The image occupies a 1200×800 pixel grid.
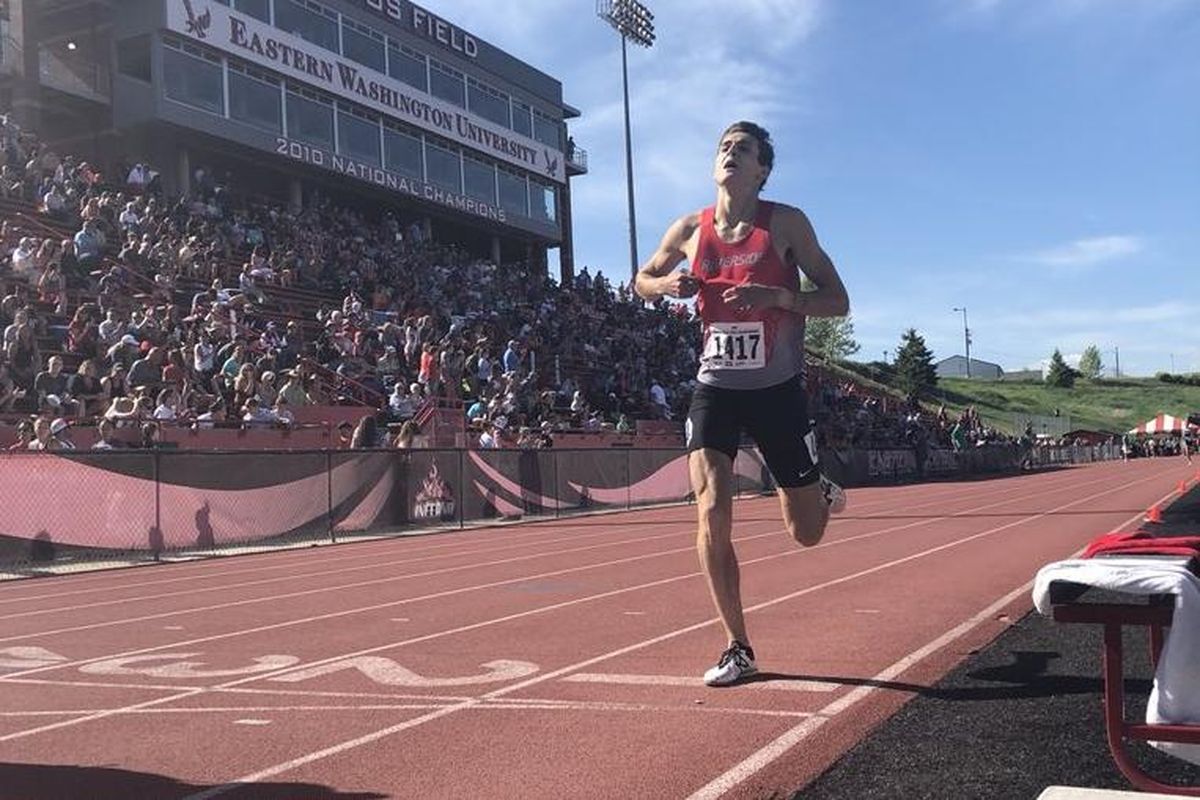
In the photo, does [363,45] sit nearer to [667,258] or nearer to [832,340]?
[667,258]

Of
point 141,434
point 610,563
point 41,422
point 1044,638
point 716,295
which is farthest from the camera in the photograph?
point 141,434

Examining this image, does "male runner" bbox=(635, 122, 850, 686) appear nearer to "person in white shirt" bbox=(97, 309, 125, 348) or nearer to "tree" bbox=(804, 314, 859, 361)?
"person in white shirt" bbox=(97, 309, 125, 348)

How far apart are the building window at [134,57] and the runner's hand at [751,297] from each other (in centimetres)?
3398

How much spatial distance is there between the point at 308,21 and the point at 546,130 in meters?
15.4

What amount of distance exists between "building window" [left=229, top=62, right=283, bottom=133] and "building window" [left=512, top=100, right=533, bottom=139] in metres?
14.2

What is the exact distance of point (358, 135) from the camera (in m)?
41.2

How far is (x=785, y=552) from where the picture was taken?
12047mm

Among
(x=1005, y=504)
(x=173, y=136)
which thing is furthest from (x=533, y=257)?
(x=1005, y=504)

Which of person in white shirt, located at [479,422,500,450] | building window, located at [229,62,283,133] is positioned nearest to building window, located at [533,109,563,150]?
building window, located at [229,62,283,133]

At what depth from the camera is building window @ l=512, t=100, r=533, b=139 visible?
50.2 meters

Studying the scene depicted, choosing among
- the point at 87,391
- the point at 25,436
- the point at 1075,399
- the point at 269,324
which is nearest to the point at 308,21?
the point at 269,324

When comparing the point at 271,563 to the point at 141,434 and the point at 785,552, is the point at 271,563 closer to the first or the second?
the point at 141,434

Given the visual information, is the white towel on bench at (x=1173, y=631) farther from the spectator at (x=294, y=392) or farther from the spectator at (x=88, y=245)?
the spectator at (x=88, y=245)

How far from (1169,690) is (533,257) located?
50.5 meters
